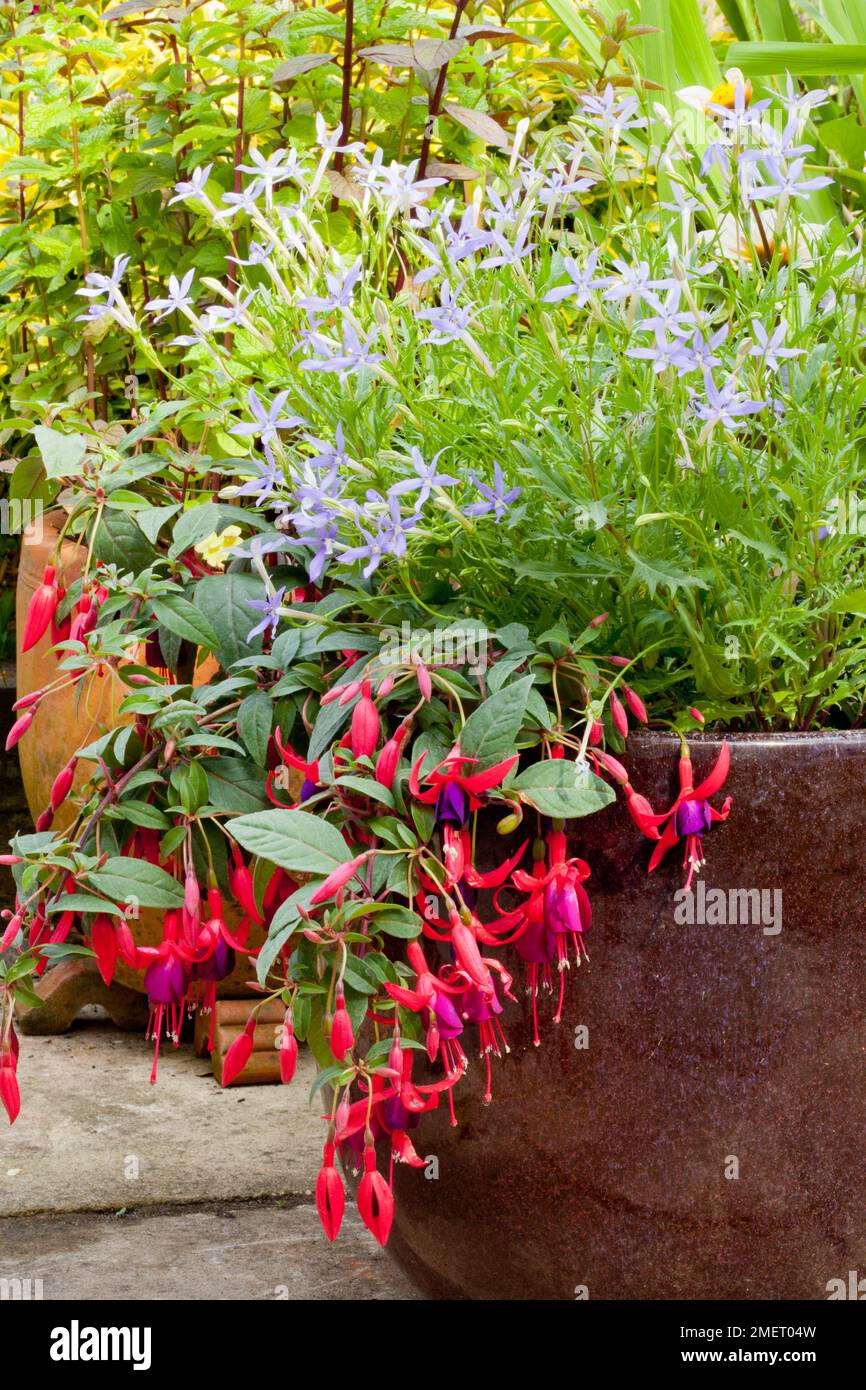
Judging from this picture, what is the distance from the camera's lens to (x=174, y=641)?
1.24m

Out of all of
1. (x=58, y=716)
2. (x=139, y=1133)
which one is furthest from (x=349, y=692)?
(x=58, y=716)

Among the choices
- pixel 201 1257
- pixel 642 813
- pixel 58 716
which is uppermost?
pixel 642 813

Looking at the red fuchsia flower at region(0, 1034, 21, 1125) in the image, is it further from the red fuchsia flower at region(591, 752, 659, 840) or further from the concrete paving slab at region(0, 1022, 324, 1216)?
the concrete paving slab at region(0, 1022, 324, 1216)

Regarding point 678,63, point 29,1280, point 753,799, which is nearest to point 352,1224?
point 29,1280

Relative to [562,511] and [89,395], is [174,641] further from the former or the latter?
[89,395]

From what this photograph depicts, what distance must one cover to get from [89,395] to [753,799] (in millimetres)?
1253

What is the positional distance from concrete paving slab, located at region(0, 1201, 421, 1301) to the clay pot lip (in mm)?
645

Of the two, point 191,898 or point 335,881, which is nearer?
point 335,881

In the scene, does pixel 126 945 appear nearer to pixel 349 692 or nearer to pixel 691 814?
pixel 349 692

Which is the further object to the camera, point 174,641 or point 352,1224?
point 352,1224

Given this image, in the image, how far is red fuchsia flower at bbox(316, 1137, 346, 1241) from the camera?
0.87 meters

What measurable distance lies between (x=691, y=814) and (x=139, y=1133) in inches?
43.9

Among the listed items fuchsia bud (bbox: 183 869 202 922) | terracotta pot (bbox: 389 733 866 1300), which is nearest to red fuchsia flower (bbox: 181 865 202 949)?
fuchsia bud (bbox: 183 869 202 922)

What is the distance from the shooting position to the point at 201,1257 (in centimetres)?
149
